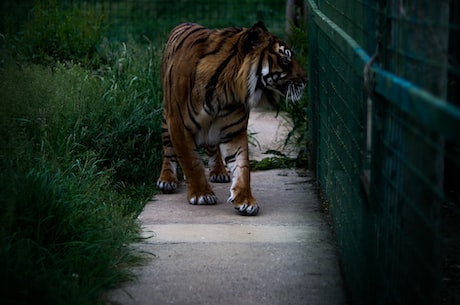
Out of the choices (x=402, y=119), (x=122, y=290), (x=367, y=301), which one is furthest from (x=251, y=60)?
(x=402, y=119)

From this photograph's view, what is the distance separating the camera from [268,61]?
20.1 ft

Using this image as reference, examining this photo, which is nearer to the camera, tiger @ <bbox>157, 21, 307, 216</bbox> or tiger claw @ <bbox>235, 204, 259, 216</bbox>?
tiger claw @ <bbox>235, 204, 259, 216</bbox>

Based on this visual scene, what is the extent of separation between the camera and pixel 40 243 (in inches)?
172

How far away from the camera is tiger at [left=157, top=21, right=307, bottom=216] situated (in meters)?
6.11

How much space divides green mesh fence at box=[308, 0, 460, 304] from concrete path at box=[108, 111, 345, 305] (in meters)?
0.36

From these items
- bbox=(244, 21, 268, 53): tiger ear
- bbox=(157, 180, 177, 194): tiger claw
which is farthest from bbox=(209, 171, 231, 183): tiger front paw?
bbox=(244, 21, 268, 53): tiger ear

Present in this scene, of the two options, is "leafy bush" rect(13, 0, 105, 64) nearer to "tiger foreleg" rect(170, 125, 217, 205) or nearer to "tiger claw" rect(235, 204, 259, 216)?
"tiger foreleg" rect(170, 125, 217, 205)

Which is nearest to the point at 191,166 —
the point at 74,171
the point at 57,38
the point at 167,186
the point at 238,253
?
the point at 167,186

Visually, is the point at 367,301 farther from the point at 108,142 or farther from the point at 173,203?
the point at 108,142

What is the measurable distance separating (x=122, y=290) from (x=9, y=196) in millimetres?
698

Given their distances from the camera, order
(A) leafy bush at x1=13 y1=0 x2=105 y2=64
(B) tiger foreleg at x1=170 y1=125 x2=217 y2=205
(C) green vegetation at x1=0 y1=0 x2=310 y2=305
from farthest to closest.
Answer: (A) leafy bush at x1=13 y1=0 x2=105 y2=64 < (B) tiger foreleg at x1=170 y1=125 x2=217 y2=205 < (C) green vegetation at x1=0 y1=0 x2=310 y2=305

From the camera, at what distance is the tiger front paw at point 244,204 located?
19.7 feet

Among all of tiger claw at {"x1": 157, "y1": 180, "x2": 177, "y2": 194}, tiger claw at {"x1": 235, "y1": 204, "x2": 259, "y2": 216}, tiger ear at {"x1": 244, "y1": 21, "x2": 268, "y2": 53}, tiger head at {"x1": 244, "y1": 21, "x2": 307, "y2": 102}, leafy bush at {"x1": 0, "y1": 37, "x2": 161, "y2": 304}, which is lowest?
tiger claw at {"x1": 157, "y1": 180, "x2": 177, "y2": 194}

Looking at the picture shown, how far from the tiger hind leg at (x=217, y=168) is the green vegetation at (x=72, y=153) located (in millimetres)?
428
